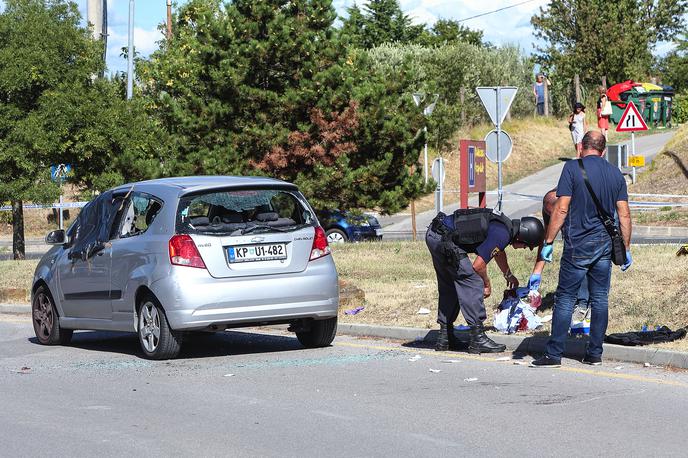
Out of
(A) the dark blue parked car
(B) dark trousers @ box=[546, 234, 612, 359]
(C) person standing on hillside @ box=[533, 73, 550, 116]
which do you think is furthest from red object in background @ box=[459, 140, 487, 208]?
(C) person standing on hillside @ box=[533, 73, 550, 116]

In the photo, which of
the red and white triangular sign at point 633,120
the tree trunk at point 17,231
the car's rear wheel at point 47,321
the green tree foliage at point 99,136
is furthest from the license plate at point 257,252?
the red and white triangular sign at point 633,120

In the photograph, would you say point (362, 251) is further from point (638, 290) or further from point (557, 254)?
point (638, 290)

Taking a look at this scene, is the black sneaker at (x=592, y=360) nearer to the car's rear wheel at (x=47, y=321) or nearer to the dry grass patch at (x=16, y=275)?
the car's rear wheel at (x=47, y=321)

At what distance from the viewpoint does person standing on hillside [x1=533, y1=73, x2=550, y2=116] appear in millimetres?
52656

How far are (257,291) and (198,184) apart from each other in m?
1.17

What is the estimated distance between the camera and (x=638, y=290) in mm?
12586

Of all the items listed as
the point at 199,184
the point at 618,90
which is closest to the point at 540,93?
the point at 618,90

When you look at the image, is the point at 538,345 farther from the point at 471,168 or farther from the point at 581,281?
the point at 471,168

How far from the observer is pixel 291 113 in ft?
84.5

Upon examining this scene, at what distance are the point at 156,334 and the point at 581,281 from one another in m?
3.89

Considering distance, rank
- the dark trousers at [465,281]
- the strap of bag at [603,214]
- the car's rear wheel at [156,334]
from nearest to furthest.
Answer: the strap of bag at [603,214] → the dark trousers at [465,281] → the car's rear wheel at [156,334]

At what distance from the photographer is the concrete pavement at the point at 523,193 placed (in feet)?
121

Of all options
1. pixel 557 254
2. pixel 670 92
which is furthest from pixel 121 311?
pixel 670 92

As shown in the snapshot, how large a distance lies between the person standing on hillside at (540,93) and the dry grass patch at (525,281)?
35179mm
